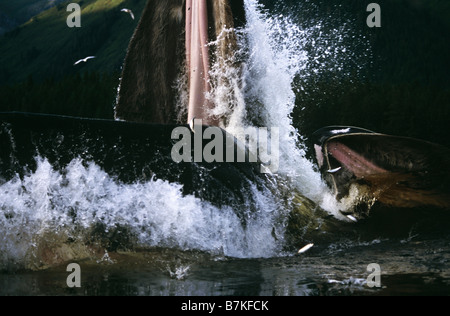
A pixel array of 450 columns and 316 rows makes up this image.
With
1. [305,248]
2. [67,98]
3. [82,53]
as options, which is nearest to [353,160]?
[305,248]

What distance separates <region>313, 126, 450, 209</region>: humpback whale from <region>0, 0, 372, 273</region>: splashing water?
28 centimetres

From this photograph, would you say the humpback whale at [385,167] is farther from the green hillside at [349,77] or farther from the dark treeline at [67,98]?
the dark treeline at [67,98]

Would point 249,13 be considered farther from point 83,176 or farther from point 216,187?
point 83,176

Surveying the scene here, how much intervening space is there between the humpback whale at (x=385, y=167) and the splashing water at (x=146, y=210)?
0.28m

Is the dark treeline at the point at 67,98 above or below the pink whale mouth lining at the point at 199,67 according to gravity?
above

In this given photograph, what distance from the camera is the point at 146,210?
421 centimetres

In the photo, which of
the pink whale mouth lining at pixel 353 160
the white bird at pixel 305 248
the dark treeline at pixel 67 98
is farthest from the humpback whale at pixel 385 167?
the dark treeline at pixel 67 98

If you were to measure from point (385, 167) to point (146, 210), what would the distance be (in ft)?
5.81

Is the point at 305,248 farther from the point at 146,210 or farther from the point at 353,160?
the point at 146,210

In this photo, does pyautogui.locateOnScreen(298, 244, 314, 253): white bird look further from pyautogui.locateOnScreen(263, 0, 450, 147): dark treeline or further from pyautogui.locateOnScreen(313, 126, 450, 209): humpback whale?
pyautogui.locateOnScreen(263, 0, 450, 147): dark treeline

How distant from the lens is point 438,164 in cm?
462

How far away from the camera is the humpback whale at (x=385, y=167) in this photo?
4.57 metres

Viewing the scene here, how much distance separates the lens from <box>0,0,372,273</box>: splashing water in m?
3.94

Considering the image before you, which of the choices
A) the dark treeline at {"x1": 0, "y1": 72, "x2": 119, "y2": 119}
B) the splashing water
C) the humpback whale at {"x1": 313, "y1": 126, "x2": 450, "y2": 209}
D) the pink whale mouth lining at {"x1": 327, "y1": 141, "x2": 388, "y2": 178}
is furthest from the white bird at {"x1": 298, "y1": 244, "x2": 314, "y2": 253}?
the dark treeline at {"x1": 0, "y1": 72, "x2": 119, "y2": 119}
